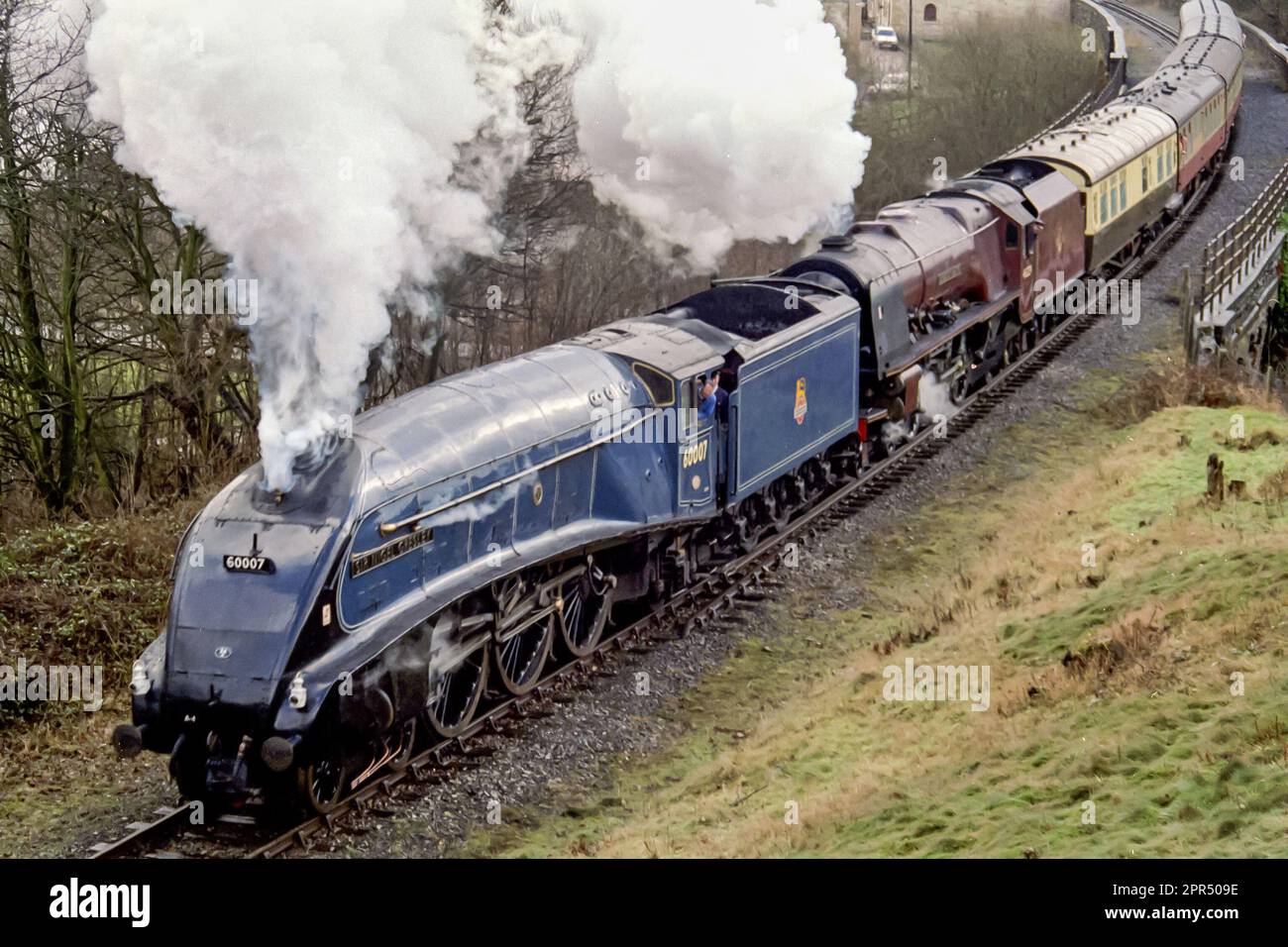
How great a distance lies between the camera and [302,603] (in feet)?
33.1

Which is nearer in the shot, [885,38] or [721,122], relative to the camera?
[721,122]

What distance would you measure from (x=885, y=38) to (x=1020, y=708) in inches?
2156

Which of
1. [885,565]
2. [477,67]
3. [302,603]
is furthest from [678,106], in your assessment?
[302,603]

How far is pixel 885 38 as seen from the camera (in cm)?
6141

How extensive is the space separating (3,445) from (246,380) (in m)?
3.47

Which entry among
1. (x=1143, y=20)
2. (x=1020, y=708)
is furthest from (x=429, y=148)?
(x=1143, y=20)

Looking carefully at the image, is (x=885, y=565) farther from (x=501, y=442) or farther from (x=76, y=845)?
(x=76, y=845)

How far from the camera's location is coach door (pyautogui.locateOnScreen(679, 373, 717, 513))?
1446 cm

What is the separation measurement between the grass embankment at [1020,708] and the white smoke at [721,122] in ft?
16.9

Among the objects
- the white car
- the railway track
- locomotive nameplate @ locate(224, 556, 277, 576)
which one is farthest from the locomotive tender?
the railway track

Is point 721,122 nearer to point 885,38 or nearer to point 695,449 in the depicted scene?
point 695,449

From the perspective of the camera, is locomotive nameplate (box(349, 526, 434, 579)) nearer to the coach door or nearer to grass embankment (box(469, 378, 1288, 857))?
grass embankment (box(469, 378, 1288, 857))

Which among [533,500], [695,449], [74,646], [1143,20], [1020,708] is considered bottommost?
[74,646]

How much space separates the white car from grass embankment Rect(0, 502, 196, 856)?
49.2 m
